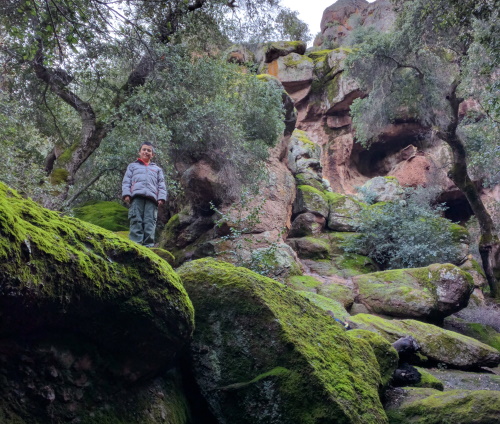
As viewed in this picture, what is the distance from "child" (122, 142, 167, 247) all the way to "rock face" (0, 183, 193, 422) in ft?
14.2

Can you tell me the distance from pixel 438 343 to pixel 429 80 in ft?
37.2

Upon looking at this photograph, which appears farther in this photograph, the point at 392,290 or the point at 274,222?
the point at 274,222

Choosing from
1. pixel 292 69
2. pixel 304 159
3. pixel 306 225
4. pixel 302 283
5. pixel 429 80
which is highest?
pixel 292 69

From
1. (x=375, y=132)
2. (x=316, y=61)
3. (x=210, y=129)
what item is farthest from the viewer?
(x=316, y=61)

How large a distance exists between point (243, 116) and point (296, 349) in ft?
35.6

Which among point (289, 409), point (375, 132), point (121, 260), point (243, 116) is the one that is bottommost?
point (289, 409)

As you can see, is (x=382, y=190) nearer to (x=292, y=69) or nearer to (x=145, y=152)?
(x=292, y=69)

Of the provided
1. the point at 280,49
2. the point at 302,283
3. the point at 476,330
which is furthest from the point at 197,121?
the point at 280,49

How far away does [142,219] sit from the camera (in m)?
7.18

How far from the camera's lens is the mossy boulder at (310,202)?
52.7ft

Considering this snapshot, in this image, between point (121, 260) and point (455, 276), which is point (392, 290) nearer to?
point (455, 276)

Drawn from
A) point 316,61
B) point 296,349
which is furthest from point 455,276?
point 316,61

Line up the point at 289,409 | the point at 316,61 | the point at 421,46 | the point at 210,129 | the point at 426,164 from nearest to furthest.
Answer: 1. the point at 289,409
2. the point at 210,129
3. the point at 421,46
4. the point at 426,164
5. the point at 316,61

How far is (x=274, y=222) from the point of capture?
41.3 ft
